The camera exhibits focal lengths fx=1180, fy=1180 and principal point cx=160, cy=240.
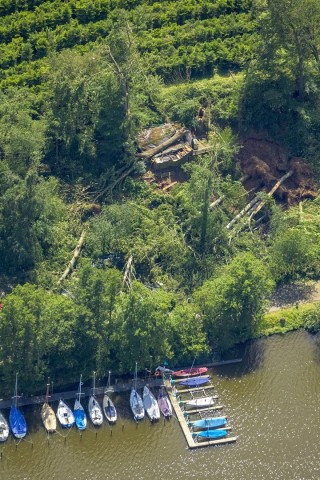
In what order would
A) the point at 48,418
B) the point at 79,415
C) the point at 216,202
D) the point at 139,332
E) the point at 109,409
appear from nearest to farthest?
the point at 48,418 < the point at 79,415 < the point at 109,409 < the point at 139,332 < the point at 216,202

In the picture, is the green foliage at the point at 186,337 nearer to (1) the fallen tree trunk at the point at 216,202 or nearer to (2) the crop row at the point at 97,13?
(1) the fallen tree trunk at the point at 216,202

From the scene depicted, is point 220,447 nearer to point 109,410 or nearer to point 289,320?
point 109,410

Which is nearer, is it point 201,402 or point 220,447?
point 220,447

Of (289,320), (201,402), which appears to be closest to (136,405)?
(201,402)

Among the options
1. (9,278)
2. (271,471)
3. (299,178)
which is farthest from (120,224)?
(271,471)

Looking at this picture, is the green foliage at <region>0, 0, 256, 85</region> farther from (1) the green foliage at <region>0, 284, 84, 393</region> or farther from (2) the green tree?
(2) the green tree

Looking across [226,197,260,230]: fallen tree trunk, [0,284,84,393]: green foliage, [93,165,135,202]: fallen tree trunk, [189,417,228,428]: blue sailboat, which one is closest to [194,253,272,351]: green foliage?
[189,417,228,428]: blue sailboat

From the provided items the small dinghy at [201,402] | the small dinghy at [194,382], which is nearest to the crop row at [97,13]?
the small dinghy at [194,382]

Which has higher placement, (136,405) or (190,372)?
(136,405)
